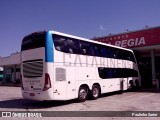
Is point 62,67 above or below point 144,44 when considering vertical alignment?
below

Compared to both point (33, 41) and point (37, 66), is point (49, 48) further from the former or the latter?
point (33, 41)

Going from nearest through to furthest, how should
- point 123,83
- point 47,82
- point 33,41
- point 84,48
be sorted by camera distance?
point 47,82, point 33,41, point 84,48, point 123,83

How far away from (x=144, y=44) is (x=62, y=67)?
38.9ft

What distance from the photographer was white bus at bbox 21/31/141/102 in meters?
11.2

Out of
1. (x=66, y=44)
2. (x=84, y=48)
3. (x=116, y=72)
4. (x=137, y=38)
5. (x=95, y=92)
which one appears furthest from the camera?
(x=137, y=38)

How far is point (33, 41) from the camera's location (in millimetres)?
11992

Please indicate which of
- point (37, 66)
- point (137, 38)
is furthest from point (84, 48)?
point (137, 38)

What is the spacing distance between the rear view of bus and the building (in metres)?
12.5

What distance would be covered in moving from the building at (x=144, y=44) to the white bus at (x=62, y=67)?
6.60 m

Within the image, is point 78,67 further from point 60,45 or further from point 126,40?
point 126,40

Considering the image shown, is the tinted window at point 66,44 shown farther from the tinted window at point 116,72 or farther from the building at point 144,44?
the building at point 144,44

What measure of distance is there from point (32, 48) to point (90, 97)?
4.96 m

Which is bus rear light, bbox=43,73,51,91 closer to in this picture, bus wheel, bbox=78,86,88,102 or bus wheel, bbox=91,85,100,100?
bus wheel, bbox=78,86,88,102

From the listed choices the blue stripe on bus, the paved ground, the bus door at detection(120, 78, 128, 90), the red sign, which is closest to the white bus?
the blue stripe on bus
